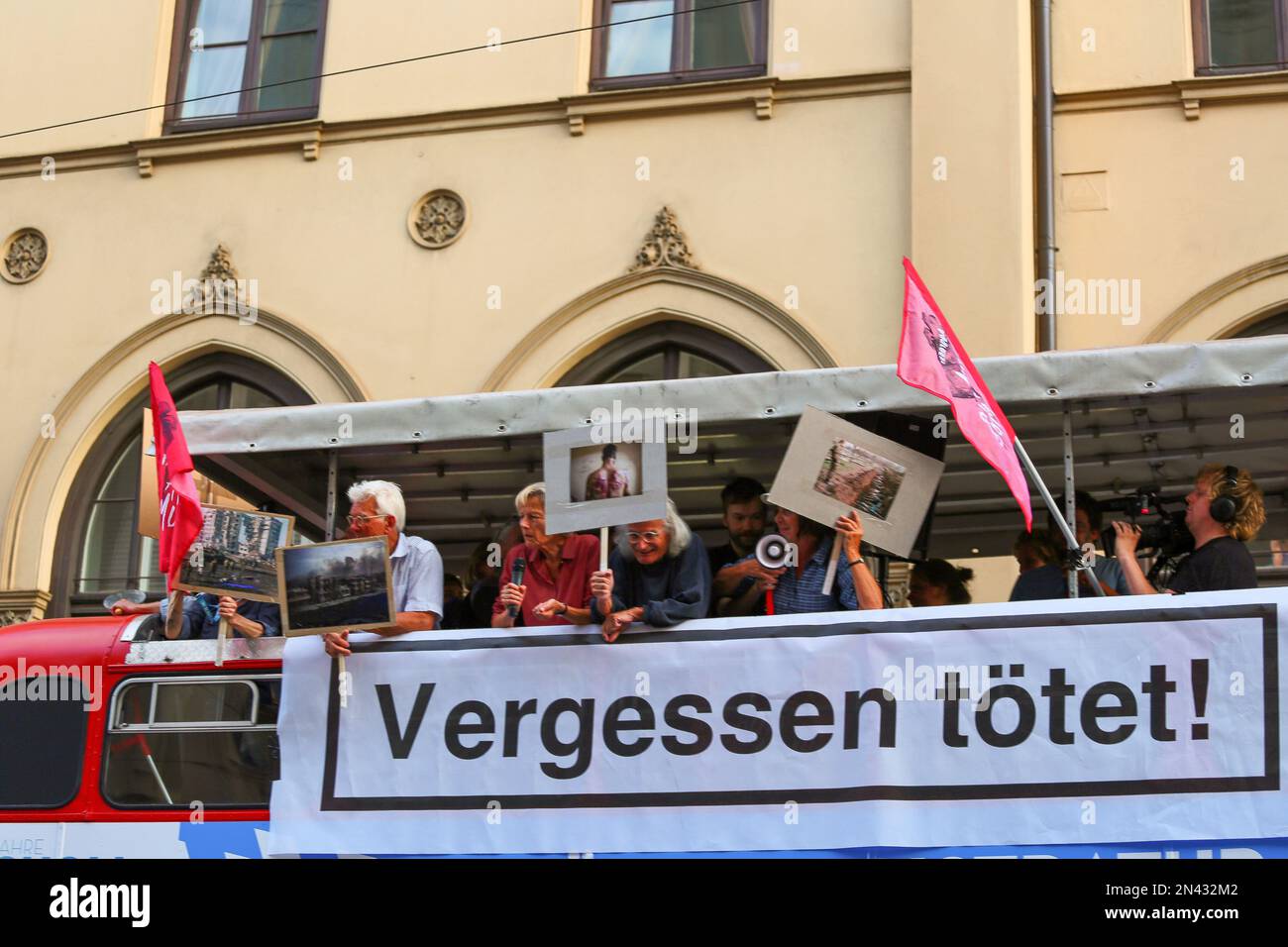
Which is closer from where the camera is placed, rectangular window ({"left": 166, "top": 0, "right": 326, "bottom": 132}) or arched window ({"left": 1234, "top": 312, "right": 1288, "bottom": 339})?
arched window ({"left": 1234, "top": 312, "right": 1288, "bottom": 339})

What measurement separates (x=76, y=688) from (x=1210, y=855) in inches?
209

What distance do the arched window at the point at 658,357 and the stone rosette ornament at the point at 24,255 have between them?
5.09m

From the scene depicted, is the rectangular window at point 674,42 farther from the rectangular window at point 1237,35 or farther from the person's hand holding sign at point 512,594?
the person's hand holding sign at point 512,594

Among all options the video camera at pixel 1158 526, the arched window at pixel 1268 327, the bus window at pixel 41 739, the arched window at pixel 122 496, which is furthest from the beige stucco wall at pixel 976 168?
the bus window at pixel 41 739

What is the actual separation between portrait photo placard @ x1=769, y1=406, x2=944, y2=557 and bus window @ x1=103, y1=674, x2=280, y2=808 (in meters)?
2.63

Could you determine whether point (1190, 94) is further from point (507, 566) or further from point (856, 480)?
point (507, 566)

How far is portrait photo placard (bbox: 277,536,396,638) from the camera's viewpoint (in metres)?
8.11

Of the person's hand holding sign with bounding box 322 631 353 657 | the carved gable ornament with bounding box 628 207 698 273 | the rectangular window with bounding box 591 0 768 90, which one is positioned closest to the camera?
the person's hand holding sign with bounding box 322 631 353 657

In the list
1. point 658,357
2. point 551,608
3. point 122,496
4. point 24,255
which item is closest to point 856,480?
point 551,608

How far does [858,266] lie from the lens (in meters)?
13.8

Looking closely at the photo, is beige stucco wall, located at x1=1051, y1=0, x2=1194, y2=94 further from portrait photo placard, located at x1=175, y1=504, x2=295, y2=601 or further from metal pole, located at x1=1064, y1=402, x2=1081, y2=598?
portrait photo placard, located at x1=175, y1=504, x2=295, y2=601

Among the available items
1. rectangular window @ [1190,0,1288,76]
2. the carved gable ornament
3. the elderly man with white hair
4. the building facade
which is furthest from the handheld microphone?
rectangular window @ [1190,0,1288,76]
